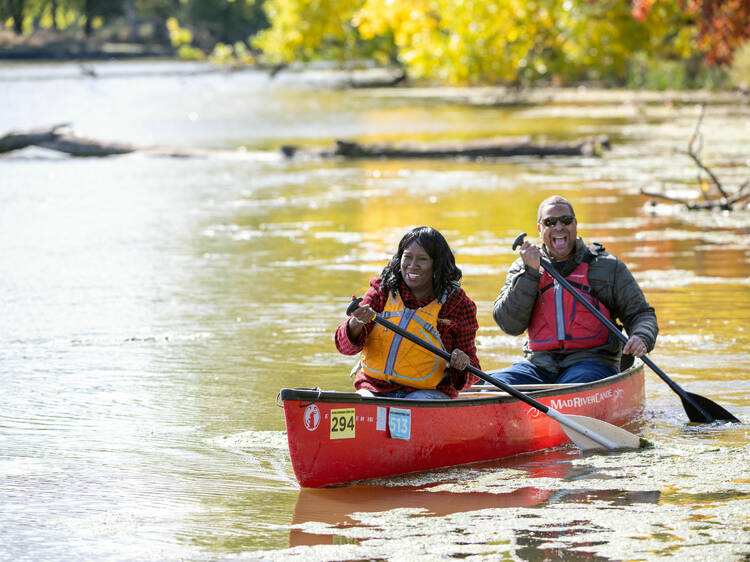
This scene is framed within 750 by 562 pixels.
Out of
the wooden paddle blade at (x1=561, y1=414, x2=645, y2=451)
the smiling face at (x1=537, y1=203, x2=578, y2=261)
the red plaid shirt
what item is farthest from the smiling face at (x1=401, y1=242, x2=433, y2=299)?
the wooden paddle blade at (x1=561, y1=414, x2=645, y2=451)

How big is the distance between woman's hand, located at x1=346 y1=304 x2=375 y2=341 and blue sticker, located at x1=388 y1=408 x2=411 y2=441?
1.24 ft

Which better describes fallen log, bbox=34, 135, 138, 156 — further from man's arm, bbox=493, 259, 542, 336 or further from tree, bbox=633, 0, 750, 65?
man's arm, bbox=493, 259, 542, 336

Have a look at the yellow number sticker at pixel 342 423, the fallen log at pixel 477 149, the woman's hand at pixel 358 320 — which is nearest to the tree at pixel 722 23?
the fallen log at pixel 477 149

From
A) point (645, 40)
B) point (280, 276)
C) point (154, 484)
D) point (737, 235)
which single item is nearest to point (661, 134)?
point (645, 40)

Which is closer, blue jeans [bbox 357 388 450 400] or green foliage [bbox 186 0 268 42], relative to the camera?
blue jeans [bbox 357 388 450 400]

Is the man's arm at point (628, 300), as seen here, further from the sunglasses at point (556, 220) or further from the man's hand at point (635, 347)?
the sunglasses at point (556, 220)

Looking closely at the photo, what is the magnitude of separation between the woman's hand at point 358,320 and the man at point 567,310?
1057mm

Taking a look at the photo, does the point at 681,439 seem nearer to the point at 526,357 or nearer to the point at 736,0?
the point at 526,357

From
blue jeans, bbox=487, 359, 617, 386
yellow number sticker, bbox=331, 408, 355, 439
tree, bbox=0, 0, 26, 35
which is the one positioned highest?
tree, bbox=0, 0, 26, 35

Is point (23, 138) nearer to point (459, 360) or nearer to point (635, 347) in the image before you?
point (635, 347)

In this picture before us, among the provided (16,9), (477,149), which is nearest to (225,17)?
(16,9)

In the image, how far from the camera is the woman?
5812mm

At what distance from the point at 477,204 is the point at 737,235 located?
152 inches

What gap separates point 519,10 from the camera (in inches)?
1227
